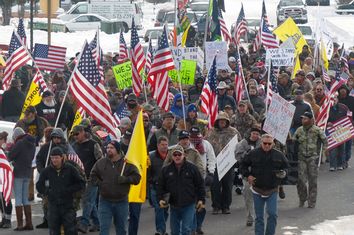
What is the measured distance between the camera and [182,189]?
13.7 meters

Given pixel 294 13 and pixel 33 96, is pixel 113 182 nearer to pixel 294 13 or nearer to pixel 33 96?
pixel 33 96

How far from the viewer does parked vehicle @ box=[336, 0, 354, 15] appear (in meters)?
67.7

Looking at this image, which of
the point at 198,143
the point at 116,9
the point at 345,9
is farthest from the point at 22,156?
the point at 345,9

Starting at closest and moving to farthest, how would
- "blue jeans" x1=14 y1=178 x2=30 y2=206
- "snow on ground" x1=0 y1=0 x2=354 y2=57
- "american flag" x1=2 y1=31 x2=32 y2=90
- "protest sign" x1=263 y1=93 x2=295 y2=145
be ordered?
"blue jeans" x1=14 y1=178 x2=30 y2=206, "protest sign" x1=263 y1=93 x2=295 y2=145, "american flag" x1=2 y1=31 x2=32 y2=90, "snow on ground" x1=0 y1=0 x2=354 y2=57

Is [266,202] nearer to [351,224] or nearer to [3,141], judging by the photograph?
[351,224]

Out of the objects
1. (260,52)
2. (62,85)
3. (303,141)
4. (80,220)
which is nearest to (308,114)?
(303,141)

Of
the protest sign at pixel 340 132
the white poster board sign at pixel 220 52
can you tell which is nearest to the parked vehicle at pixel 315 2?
the white poster board sign at pixel 220 52

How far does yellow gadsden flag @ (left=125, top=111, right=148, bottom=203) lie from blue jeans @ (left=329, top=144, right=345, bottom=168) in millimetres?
7535

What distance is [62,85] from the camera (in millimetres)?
25141

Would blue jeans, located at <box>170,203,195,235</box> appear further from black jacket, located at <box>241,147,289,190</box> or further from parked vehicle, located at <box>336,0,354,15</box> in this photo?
parked vehicle, located at <box>336,0,354,15</box>

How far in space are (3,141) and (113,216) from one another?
3.20m

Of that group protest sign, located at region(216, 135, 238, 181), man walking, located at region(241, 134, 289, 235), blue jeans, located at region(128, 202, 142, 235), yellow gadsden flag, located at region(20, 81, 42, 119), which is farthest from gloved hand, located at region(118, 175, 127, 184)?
yellow gadsden flag, located at region(20, 81, 42, 119)

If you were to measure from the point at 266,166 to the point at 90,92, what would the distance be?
2.80m

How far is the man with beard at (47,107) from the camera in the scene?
20.3 meters
